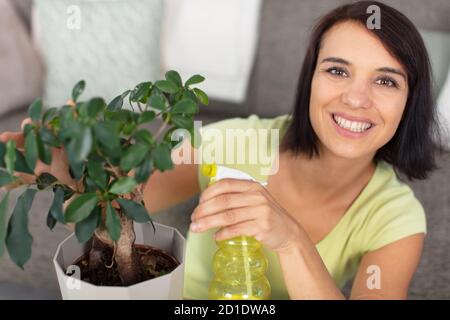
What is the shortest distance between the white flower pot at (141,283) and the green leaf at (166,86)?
8.0 inches

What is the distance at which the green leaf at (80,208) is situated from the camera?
64cm

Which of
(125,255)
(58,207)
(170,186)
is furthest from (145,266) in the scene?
(170,186)

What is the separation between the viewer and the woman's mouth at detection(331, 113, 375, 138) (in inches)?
43.8

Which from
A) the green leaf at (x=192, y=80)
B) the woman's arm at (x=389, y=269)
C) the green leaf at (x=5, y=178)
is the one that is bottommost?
the woman's arm at (x=389, y=269)

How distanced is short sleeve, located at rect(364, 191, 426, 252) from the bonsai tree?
0.62 m

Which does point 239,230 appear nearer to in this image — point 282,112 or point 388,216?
point 388,216

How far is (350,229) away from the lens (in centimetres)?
125

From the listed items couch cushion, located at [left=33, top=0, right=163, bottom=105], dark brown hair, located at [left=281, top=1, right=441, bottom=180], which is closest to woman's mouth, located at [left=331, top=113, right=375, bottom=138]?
dark brown hair, located at [left=281, top=1, right=441, bottom=180]

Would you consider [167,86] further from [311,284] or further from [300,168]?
[300,168]

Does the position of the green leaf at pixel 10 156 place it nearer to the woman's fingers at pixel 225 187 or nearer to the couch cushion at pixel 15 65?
the woman's fingers at pixel 225 187

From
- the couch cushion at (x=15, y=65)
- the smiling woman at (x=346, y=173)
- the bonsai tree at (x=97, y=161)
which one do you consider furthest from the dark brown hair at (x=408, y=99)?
the couch cushion at (x=15, y=65)

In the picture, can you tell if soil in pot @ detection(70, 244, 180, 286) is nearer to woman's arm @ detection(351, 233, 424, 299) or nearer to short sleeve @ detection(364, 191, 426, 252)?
woman's arm @ detection(351, 233, 424, 299)

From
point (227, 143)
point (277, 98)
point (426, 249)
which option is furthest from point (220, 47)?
point (426, 249)

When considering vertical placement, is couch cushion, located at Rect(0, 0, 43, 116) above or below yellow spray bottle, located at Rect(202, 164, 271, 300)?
above
